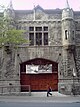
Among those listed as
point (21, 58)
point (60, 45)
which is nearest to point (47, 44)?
point (60, 45)

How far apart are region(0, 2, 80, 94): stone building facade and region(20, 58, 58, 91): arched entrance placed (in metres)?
0.13

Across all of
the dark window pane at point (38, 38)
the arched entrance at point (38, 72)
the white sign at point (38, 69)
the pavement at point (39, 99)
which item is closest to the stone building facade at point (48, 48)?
the dark window pane at point (38, 38)

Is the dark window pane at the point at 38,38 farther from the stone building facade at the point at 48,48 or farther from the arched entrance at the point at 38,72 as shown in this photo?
the arched entrance at the point at 38,72

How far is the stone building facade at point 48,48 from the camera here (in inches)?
1264

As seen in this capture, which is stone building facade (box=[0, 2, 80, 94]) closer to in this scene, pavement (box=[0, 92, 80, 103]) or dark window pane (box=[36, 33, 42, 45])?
Result: dark window pane (box=[36, 33, 42, 45])

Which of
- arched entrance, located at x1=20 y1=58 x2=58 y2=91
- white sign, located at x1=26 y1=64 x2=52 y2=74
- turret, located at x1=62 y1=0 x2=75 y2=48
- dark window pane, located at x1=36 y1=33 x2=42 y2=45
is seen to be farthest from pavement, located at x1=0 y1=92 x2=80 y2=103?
dark window pane, located at x1=36 y1=33 x2=42 y2=45

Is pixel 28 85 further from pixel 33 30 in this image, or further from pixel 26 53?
pixel 33 30

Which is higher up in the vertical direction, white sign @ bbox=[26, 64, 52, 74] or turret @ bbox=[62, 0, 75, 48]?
turret @ bbox=[62, 0, 75, 48]

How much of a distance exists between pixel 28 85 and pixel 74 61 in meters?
6.47

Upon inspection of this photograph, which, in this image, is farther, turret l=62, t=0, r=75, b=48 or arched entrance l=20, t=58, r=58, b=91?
arched entrance l=20, t=58, r=58, b=91

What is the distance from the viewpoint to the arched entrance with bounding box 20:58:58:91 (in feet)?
109

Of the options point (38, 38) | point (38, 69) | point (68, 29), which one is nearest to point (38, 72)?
point (38, 69)

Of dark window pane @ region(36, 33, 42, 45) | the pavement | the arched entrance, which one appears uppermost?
dark window pane @ region(36, 33, 42, 45)

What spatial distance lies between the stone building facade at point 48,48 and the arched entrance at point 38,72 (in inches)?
5.0
